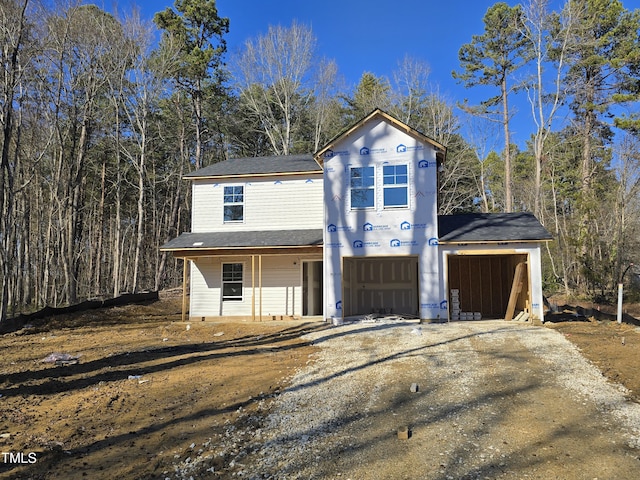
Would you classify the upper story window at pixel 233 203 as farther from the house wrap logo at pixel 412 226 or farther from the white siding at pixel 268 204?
the house wrap logo at pixel 412 226

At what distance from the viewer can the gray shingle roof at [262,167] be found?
1719 centimetres

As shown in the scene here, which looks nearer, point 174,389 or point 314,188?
point 174,389

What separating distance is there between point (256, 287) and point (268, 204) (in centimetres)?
320

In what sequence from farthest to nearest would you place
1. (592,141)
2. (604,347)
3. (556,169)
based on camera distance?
(556,169) → (592,141) → (604,347)

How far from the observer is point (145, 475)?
477 cm

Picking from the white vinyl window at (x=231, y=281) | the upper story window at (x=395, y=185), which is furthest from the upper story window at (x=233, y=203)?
the upper story window at (x=395, y=185)

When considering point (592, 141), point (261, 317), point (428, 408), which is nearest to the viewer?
point (428, 408)

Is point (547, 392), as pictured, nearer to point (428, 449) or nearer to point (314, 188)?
point (428, 449)

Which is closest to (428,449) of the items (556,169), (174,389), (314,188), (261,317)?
(174,389)

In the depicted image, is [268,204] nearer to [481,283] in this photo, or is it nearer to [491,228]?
[491,228]

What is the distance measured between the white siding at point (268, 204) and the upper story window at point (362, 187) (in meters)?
2.36

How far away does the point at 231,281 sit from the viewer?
17.0 metres

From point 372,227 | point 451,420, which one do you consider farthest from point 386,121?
point 451,420

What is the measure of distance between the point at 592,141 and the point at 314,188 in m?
20.1
